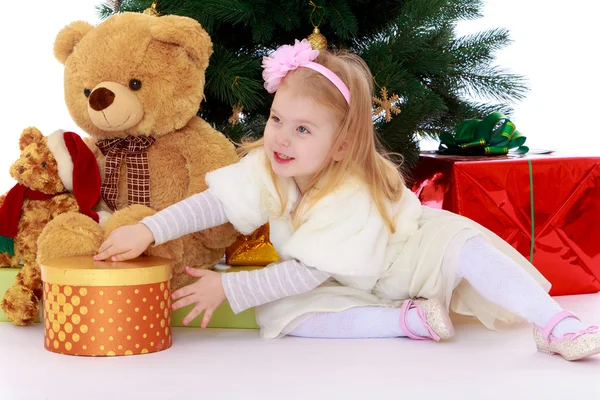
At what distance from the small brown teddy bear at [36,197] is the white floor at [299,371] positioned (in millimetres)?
65

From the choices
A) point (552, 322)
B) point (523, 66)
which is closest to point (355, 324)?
point (552, 322)

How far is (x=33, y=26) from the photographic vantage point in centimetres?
257

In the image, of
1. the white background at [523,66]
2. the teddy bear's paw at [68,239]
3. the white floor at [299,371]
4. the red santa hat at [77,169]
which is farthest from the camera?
the white background at [523,66]

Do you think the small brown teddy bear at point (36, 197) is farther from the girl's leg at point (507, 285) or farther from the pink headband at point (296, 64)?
the girl's leg at point (507, 285)

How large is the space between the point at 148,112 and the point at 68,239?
0.27 m

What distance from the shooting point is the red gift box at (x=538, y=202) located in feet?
5.54

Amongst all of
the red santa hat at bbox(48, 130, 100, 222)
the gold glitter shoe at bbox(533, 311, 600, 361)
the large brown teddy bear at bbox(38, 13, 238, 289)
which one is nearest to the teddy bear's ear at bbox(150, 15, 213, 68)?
the large brown teddy bear at bbox(38, 13, 238, 289)

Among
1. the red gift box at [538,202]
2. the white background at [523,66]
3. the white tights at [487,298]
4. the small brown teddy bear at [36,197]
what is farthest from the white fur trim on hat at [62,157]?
the white background at [523,66]

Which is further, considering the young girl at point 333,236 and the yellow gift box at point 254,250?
the yellow gift box at point 254,250

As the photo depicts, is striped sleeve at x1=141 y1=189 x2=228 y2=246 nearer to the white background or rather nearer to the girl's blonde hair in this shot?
the girl's blonde hair

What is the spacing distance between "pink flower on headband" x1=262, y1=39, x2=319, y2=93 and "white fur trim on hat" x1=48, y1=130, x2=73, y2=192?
38cm

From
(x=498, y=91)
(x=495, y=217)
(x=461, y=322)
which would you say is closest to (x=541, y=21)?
(x=498, y=91)

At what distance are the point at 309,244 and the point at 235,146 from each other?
1.20 ft

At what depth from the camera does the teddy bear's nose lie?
1.42 metres
